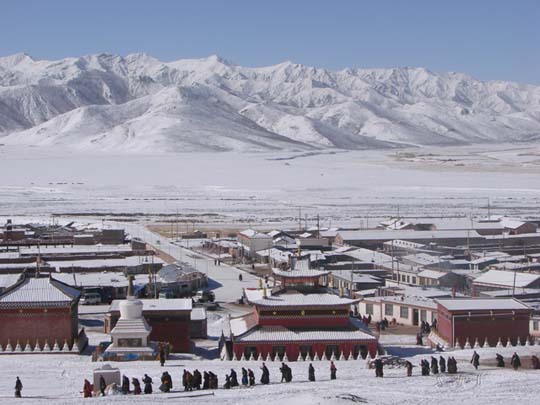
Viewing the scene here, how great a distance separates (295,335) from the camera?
30.1 metres

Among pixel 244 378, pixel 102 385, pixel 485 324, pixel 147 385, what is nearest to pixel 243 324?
pixel 485 324

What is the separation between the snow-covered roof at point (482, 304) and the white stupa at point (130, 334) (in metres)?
9.96

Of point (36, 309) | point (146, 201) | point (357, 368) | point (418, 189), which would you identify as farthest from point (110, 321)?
point (418, 189)

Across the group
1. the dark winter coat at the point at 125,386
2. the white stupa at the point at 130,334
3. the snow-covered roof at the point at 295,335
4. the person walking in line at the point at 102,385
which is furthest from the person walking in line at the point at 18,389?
the snow-covered roof at the point at 295,335

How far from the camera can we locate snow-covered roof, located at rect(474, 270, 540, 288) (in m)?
42.4

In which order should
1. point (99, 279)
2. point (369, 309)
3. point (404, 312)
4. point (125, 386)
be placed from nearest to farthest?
point (125, 386) < point (404, 312) < point (369, 309) < point (99, 279)

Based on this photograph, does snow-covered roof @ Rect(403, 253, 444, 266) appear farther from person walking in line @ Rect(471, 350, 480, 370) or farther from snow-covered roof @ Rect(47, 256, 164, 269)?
person walking in line @ Rect(471, 350, 480, 370)

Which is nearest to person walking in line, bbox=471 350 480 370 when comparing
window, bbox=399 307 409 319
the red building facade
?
the red building facade

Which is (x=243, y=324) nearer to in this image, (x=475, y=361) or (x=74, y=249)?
(x=475, y=361)

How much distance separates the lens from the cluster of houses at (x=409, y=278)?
30719 mm

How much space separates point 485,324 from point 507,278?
11743mm

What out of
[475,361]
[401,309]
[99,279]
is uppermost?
[99,279]

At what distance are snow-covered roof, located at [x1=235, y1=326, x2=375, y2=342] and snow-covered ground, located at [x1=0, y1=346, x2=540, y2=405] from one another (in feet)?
8.10

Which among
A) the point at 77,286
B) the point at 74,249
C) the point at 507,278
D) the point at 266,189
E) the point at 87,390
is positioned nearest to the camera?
the point at 87,390
